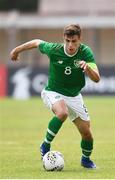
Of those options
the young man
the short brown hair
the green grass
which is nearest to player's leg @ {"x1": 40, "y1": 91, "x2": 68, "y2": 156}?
the young man

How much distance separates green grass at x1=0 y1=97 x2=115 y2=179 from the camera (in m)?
11.5

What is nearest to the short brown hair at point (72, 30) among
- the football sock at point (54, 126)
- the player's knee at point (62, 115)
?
the player's knee at point (62, 115)

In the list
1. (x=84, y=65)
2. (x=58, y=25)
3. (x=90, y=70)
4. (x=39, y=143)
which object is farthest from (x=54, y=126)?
(x=58, y=25)

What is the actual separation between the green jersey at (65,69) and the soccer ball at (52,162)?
3.21 feet

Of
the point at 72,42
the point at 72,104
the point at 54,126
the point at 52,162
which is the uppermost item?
the point at 72,42

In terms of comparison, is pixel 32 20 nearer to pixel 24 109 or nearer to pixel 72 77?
pixel 24 109

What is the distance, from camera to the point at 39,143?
16.6 meters

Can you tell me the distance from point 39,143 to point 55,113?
4911mm

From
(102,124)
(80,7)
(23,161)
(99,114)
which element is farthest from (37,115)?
(80,7)

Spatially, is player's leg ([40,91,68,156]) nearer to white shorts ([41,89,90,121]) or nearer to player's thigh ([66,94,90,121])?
white shorts ([41,89,90,121])

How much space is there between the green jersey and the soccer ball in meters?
0.98

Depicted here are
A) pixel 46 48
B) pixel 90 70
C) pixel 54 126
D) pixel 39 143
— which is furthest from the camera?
pixel 39 143

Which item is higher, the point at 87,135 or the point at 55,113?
the point at 55,113

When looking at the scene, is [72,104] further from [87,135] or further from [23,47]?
[23,47]
